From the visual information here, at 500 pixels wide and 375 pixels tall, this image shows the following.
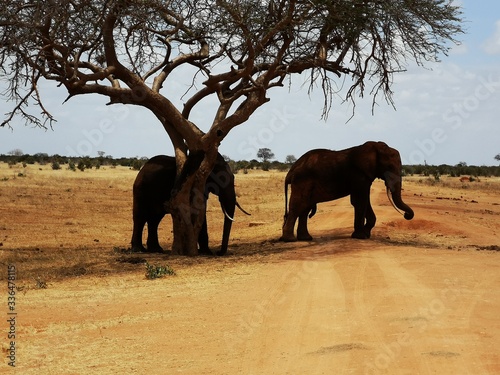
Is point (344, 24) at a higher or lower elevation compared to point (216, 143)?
higher

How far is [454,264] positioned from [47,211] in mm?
14824

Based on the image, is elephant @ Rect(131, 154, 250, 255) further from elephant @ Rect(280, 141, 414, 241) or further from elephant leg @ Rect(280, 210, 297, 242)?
elephant @ Rect(280, 141, 414, 241)

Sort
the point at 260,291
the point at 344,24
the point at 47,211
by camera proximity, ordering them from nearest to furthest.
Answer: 1. the point at 260,291
2. the point at 344,24
3. the point at 47,211

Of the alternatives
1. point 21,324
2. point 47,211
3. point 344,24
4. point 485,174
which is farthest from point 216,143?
point 485,174

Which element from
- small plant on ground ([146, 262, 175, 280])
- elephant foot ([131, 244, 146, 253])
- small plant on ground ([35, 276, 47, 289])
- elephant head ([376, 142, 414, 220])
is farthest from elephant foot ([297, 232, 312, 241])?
small plant on ground ([35, 276, 47, 289])

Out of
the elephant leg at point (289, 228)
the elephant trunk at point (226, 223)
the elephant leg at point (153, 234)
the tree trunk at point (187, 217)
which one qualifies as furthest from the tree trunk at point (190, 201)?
the elephant leg at point (289, 228)

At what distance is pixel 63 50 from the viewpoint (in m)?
11.8

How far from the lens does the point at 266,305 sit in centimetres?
836

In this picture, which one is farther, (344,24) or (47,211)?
(47,211)

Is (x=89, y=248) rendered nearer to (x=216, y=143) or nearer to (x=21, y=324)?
(x=216, y=143)

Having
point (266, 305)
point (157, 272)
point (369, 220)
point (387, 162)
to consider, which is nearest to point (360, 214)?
point (369, 220)

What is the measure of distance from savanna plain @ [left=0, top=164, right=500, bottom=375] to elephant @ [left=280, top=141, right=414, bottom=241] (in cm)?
56

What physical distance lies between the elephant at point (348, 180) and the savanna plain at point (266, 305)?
22.0 inches

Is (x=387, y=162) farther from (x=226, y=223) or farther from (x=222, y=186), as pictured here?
(x=226, y=223)
